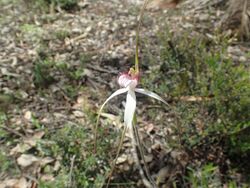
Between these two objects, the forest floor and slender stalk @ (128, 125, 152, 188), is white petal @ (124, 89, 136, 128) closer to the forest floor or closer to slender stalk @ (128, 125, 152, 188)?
the forest floor

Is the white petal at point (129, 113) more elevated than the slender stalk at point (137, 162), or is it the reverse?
the white petal at point (129, 113)

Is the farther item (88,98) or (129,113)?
(88,98)

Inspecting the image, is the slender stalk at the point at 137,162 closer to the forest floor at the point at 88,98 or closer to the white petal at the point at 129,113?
the forest floor at the point at 88,98

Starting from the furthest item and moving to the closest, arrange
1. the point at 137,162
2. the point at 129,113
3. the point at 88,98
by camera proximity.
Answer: the point at 88,98 → the point at 137,162 → the point at 129,113

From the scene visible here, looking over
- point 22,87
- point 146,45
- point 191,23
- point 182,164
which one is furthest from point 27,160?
point 191,23

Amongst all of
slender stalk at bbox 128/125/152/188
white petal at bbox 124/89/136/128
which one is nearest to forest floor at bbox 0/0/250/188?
slender stalk at bbox 128/125/152/188

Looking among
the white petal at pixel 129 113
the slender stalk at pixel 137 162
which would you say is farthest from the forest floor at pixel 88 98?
the white petal at pixel 129 113

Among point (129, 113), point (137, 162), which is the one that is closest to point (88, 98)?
point (137, 162)

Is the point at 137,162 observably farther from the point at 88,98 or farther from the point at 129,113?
the point at 129,113
